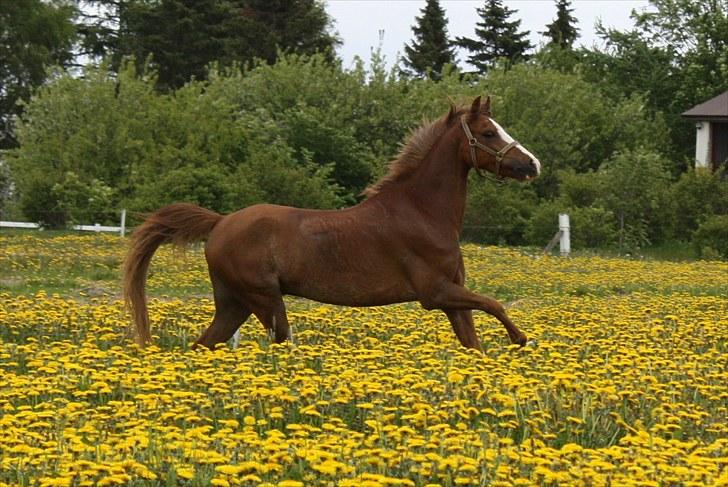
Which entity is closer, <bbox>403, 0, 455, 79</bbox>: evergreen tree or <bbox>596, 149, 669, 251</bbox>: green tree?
<bbox>596, 149, 669, 251</bbox>: green tree

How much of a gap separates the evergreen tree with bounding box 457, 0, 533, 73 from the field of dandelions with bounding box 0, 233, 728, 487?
67.8 m

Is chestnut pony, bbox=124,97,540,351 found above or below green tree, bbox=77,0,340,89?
below

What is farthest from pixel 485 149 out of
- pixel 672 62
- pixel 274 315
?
pixel 672 62

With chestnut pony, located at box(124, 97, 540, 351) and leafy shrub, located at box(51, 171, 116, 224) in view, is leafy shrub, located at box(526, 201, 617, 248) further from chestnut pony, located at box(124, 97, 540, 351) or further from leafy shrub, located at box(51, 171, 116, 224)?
chestnut pony, located at box(124, 97, 540, 351)

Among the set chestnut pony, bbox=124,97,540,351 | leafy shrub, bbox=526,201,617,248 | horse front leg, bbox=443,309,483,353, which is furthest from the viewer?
leafy shrub, bbox=526,201,617,248

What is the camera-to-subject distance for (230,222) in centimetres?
1167

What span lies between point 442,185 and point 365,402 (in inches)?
Answer: 131

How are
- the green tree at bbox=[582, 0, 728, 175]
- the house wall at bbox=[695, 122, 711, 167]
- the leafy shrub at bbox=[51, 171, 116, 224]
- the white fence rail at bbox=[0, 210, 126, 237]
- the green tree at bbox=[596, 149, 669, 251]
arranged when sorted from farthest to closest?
the green tree at bbox=[582, 0, 728, 175]
the house wall at bbox=[695, 122, 711, 167]
the green tree at bbox=[596, 149, 669, 251]
the leafy shrub at bbox=[51, 171, 116, 224]
the white fence rail at bbox=[0, 210, 126, 237]

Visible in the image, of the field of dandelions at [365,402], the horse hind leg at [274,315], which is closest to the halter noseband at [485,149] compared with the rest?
the field of dandelions at [365,402]

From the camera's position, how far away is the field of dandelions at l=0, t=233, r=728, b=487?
6.71 metres

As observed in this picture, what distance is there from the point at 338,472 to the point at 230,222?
209 inches

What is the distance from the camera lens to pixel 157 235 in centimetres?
1209

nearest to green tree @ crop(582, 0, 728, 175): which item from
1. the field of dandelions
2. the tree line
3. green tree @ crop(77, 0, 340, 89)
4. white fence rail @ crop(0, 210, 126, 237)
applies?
the tree line

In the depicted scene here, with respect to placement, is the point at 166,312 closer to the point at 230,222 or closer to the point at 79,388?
the point at 230,222
